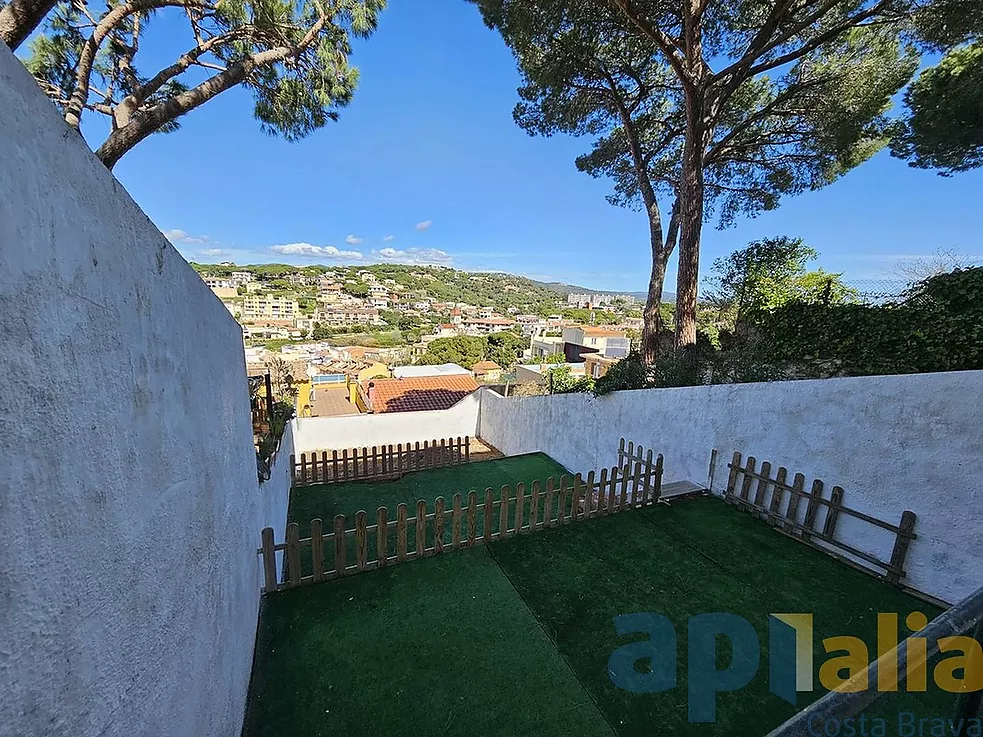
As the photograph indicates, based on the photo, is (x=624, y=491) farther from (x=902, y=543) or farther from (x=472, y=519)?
(x=902, y=543)

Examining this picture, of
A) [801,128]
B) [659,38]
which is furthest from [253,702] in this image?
[801,128]

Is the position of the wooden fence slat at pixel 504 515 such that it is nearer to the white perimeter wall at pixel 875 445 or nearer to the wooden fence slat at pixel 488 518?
the wooden fence slat at pixel 488 518

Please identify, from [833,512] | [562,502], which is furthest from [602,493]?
[833,512]

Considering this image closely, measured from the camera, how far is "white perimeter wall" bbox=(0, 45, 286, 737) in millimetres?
753

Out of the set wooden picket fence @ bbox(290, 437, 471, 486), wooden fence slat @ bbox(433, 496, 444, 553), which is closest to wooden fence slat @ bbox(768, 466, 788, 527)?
wooden fence slat @ bbox(433, 496, 444, 553)

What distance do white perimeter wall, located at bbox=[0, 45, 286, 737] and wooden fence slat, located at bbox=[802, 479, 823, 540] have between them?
219 inches

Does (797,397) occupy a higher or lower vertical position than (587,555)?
higher

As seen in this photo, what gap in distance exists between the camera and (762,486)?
16.7ft

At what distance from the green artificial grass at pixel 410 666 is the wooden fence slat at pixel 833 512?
3478mm

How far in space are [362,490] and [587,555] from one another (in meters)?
4.09

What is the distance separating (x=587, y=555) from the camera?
4406mm

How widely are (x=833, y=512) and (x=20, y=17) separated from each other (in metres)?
9.19

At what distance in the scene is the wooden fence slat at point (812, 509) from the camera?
4.50m

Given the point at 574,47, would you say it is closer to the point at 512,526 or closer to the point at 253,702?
the point at 512,526
